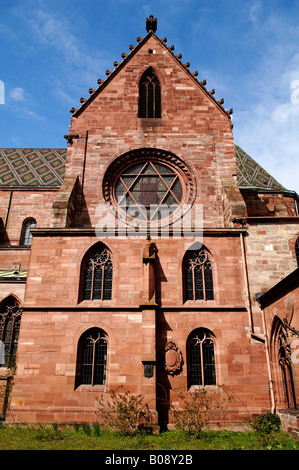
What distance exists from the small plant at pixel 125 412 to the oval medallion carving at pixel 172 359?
3.98ft

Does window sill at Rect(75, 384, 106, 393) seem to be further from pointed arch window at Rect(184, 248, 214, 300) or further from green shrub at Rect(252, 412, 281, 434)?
green shrub at Rect(252, 412, 281, 434)

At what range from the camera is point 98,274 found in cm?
1356

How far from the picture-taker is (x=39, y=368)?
478 inches

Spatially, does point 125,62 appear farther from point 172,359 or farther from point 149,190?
point 172,359

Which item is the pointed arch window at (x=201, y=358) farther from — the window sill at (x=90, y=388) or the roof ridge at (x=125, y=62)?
the roof ridge at (x=125, y=62)

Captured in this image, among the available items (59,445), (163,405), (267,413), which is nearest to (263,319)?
(267,413)

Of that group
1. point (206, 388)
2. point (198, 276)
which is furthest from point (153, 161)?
point (206, 388)

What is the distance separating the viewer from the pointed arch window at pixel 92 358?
12.2m

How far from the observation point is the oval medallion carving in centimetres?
1207

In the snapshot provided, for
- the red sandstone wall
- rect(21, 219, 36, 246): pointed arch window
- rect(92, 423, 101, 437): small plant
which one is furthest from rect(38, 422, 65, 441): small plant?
rect(21, 219, 36, 246): pointed arch window

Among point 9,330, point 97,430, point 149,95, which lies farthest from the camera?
point 149,95

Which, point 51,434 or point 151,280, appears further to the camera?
point 151,280

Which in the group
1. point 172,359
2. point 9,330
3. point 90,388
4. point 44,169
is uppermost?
point 44,169

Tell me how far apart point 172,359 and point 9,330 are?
22.3 ft
